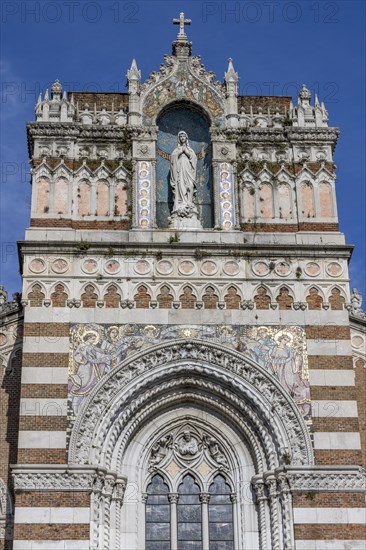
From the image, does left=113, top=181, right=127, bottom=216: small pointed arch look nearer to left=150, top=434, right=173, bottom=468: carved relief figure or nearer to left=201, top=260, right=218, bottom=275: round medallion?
left=201, top=260, right=218, bottom=275: round medallion

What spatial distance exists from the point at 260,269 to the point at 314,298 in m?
1.33

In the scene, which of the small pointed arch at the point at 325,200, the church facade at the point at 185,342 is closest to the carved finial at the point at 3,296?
the church facade at the point at 185,342

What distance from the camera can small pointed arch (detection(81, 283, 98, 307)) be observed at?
22.9m

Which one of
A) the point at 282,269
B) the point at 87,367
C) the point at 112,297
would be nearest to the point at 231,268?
the point at 282,269

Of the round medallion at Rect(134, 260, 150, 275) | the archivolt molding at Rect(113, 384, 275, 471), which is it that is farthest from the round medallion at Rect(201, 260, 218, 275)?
the archivolt molding at Rect(113, 384, 275, 471)

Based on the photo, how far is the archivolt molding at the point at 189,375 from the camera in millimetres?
21734

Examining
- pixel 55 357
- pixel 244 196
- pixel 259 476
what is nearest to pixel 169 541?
pixel 259 476

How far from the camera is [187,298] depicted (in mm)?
23109

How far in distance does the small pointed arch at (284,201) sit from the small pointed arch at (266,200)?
18cm

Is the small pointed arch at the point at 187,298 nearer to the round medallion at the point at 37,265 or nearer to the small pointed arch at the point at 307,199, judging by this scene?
the round medallion at the point at 37,265

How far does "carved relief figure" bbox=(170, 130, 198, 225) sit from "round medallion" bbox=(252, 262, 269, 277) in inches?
75.7

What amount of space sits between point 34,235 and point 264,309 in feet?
17.2

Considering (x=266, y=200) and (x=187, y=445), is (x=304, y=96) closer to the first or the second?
(x=266, y=200)

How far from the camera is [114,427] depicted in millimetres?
21984
